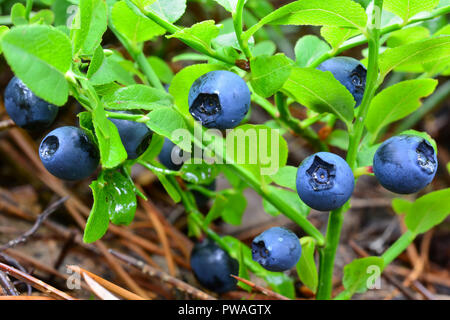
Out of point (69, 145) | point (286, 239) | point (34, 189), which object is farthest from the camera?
point (34, 189)

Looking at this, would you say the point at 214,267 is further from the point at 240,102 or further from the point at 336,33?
the point at 336,33

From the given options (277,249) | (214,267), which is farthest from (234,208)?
(277,249)

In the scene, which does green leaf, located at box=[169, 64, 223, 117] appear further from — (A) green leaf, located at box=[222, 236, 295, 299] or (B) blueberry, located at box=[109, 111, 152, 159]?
(A) green leaf, located at box=[222, 236, 295, 299]

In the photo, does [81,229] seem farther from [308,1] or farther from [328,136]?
[308,1]

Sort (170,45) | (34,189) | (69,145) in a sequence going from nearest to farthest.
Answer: (69,145) → (34,189) → (170,45)
